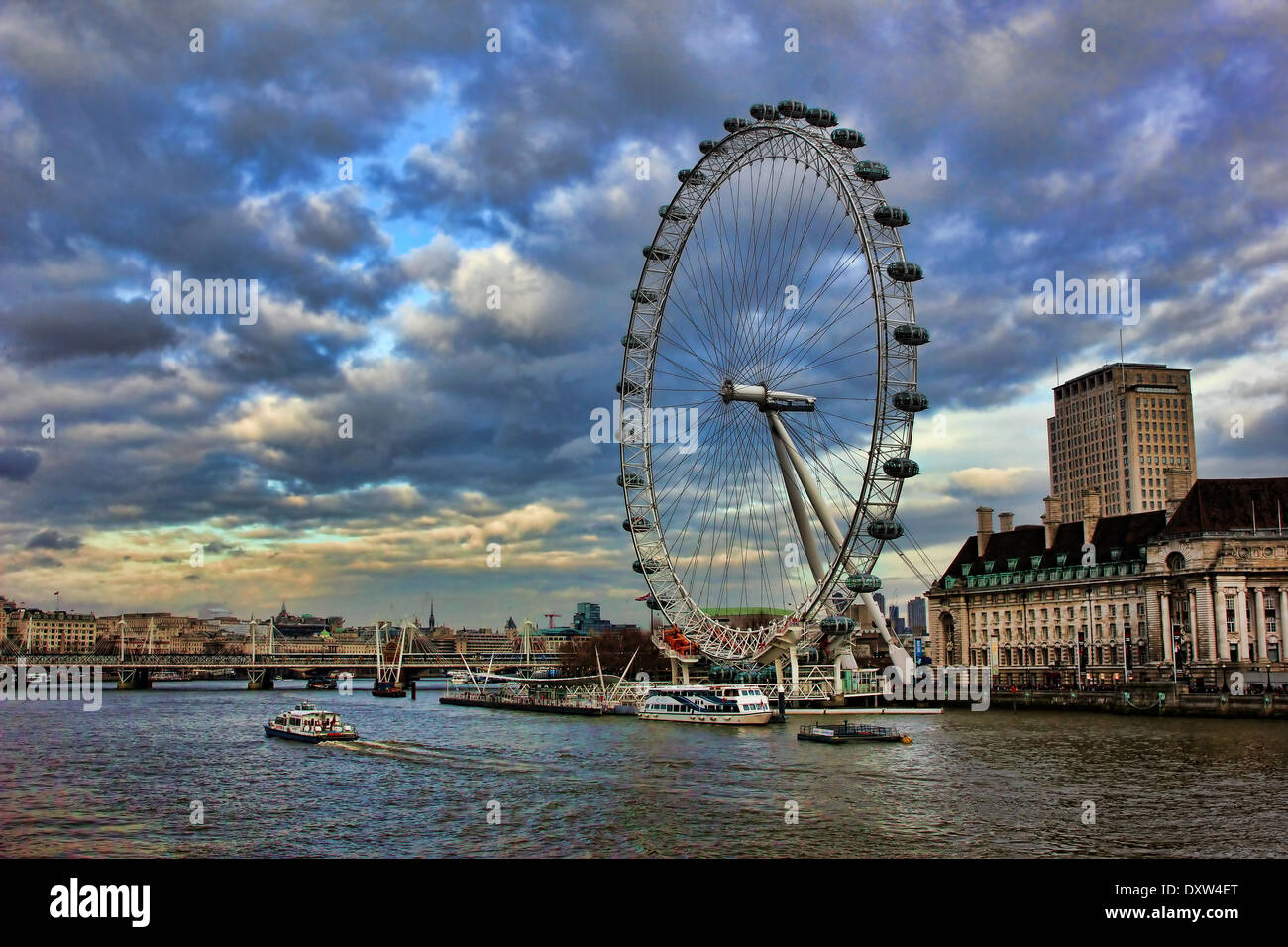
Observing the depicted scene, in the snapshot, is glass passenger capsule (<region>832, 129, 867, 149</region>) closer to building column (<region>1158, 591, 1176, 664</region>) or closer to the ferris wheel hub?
the ferris wheel hub

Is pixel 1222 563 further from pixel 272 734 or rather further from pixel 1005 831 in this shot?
pixel 272 734

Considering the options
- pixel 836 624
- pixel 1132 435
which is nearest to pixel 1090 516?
pixel 836 624

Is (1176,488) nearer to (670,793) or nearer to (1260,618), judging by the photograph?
(1260,618)

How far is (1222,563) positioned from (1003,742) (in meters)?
40.9

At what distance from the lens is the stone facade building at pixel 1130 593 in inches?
3369

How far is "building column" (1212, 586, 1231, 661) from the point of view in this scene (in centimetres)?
8462

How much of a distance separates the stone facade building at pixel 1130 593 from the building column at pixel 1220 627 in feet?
0.25

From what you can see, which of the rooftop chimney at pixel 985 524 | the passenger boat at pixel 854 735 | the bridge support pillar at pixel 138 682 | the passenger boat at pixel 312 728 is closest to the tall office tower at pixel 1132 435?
the rooftop chimney at pixel 985 524

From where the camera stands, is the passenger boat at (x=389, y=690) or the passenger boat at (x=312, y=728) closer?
the passenger boat at (x=312, y=728)

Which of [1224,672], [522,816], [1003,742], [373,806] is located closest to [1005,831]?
[522,816]

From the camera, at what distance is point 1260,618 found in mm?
85312

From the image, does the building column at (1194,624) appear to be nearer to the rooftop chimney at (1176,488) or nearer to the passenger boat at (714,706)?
the rooftop chimney at (1176,488)

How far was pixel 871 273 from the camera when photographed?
69250 millimetres
